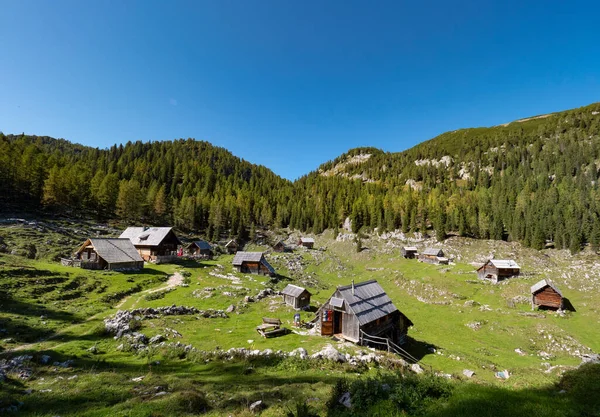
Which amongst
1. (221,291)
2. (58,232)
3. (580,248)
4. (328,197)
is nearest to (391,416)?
(221,291)

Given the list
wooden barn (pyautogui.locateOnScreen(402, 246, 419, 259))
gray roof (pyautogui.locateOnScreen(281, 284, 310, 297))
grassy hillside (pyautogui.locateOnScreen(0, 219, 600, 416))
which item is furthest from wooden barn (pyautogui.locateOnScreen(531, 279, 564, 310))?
gray roof (pyautogui.locateOnScreen(281, 284, 310, 297))

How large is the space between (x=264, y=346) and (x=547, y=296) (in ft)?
175

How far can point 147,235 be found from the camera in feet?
234

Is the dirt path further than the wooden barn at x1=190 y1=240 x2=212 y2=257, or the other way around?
the wooden barn at x1=190 y1=240 x2=212 y2=257

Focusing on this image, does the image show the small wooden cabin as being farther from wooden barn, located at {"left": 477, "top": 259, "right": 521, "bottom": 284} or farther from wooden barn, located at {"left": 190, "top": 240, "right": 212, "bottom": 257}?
wooden barn, located at {"left": 477, "top": 259, "right": 521, "bottom": 284}

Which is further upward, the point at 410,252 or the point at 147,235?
the point at 147,235

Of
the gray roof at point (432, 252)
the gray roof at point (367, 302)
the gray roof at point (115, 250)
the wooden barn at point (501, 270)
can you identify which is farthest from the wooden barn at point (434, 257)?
the gray roof at point (115, 250)

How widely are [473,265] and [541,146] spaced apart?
161 m

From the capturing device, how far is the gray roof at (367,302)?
32.1m

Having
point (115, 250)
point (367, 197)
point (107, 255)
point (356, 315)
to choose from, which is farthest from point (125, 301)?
point (367, 197)

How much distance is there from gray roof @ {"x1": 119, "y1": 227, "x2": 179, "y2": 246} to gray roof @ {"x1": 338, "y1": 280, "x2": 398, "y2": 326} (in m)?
53.6

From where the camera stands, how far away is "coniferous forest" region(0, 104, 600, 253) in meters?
95.6

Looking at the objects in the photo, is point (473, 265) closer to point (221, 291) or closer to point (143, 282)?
point (221, 291)

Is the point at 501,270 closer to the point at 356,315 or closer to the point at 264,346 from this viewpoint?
the point at 356,315
